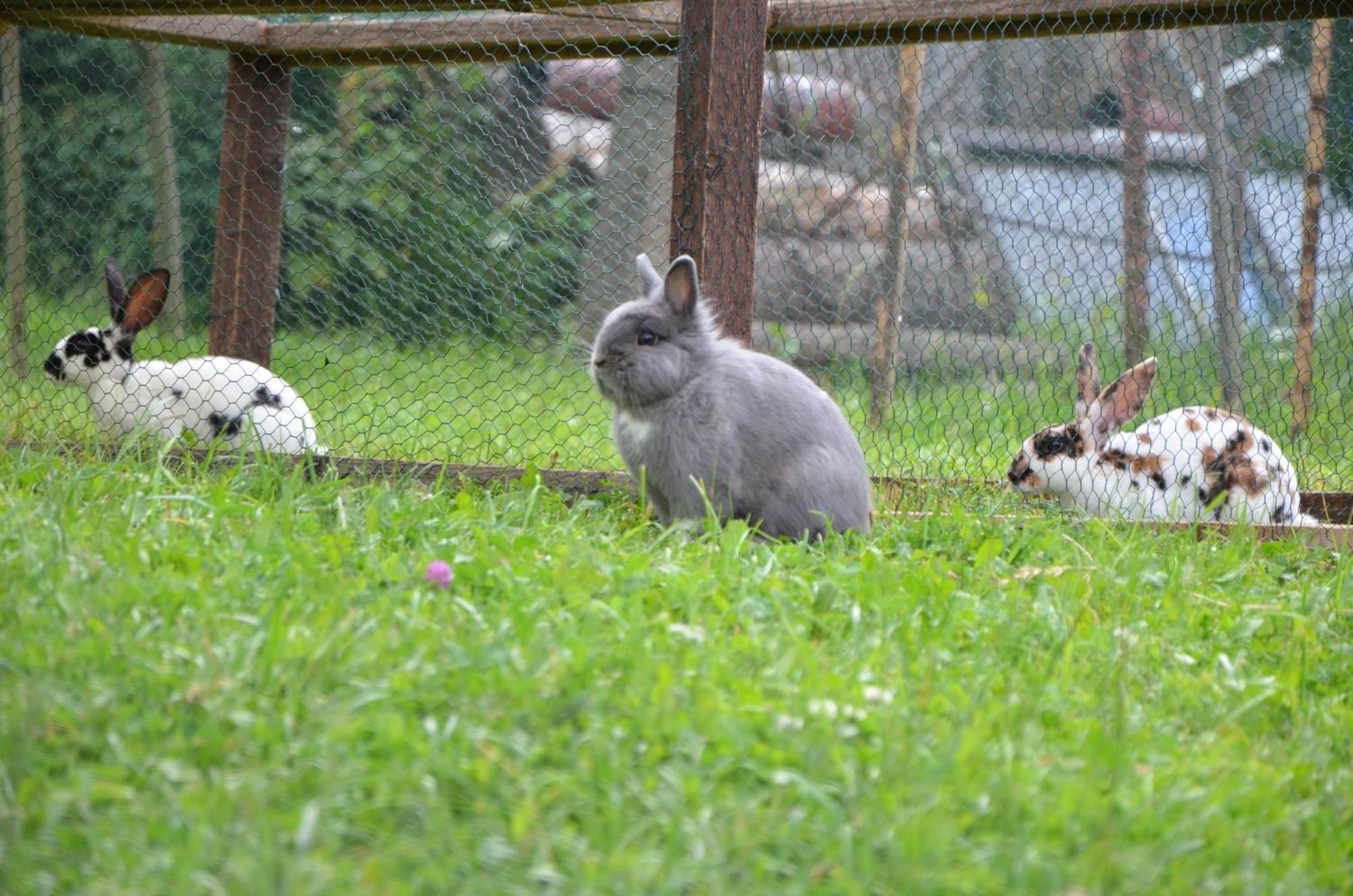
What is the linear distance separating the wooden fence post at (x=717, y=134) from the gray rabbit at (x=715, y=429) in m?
0.34

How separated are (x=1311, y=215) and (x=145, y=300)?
4.27m

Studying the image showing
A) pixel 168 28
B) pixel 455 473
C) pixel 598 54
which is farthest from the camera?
pixel 168 28

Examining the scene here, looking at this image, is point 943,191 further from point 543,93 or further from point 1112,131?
point 543,93

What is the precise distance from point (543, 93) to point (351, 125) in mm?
1187

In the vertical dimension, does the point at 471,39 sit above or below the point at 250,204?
above

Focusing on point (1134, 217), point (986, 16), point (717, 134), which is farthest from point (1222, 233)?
point (717, 134)

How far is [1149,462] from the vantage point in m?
4.26

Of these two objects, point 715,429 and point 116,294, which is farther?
point 116,294

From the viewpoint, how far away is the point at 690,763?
179cm

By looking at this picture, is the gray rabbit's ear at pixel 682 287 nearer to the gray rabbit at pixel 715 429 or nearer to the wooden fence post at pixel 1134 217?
the gray rabbit at pixel 715 429

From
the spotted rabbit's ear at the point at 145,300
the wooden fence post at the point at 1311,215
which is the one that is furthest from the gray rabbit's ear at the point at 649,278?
the wooden fence post at the point at 1311,215

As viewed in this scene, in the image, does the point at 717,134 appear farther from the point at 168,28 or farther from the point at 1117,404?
the point at 168,28

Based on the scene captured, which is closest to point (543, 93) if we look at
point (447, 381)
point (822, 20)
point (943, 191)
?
point (943, 191)

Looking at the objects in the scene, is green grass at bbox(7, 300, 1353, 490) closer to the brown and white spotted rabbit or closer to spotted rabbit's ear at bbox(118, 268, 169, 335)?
the brown and white spotted rabbit
